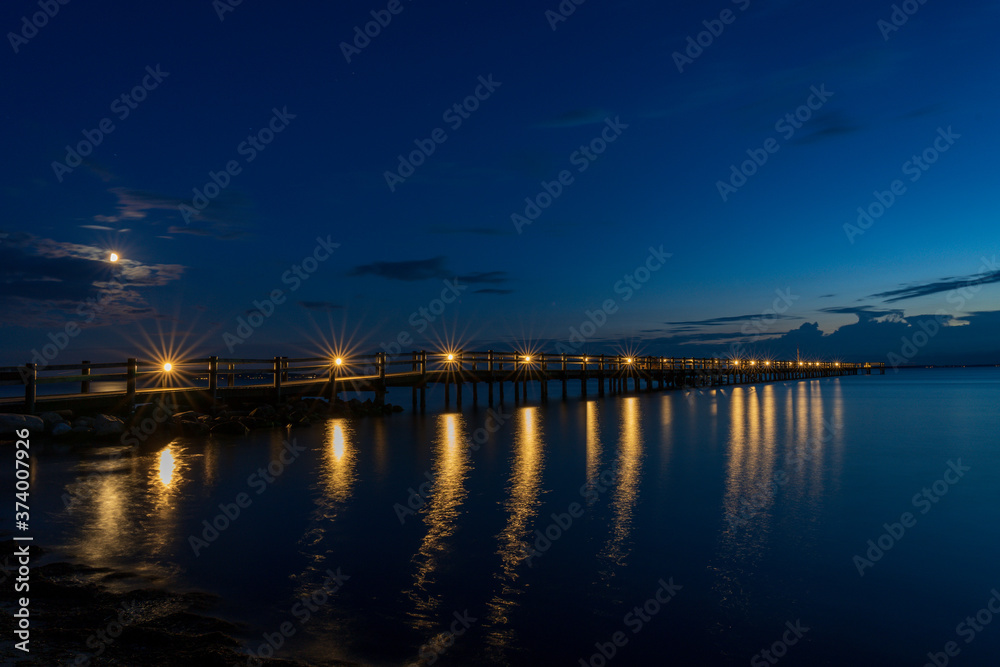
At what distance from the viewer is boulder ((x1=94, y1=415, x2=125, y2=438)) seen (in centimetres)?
1560

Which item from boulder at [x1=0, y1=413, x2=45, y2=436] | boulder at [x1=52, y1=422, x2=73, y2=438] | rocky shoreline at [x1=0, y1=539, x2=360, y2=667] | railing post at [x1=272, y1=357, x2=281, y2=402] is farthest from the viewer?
railing post at [x1=272, y1=357, x2=281, y2=402]

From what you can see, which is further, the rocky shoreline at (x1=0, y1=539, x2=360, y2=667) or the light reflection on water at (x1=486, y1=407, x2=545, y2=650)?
the light reflection on water at (x1=486, y1=407, x2=545, y2=650)

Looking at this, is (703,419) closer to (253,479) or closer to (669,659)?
(253,479)

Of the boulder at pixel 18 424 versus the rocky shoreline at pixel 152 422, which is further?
Answer: the rocky shoreline at pixel 152 422

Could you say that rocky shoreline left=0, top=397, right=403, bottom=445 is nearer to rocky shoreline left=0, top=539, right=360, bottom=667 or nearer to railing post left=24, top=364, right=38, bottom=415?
railing post left=24, top=364, right=38, bottom=415

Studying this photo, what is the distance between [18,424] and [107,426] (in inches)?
72.0

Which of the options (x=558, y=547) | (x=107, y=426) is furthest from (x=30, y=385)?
(x=558, y=547)

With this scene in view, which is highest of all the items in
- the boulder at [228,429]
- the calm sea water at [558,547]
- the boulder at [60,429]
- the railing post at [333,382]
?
the railing post at [333,382]

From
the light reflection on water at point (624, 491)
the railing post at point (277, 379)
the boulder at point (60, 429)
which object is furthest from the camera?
the railing post at point (277, 379)

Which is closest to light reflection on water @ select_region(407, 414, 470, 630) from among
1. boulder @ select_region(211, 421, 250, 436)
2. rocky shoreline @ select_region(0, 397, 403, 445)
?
boulder @ select_region(211, 421, 250, 436)

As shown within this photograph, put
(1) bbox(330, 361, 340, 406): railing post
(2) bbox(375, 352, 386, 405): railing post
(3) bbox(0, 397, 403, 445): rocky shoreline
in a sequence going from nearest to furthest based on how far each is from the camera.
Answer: (3) bbox(0, 397, 403, 445): rocky shoreline < (1) bbox(330, 361, 340, 406): railing post < (2) bbox(375, 352, 386, 405): railing post

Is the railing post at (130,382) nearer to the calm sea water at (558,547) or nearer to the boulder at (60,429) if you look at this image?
the boulder at (60,429)

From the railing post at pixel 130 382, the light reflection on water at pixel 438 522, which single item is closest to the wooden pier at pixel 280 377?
the railing post at pixel 130 382

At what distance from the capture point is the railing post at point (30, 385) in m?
15.5
